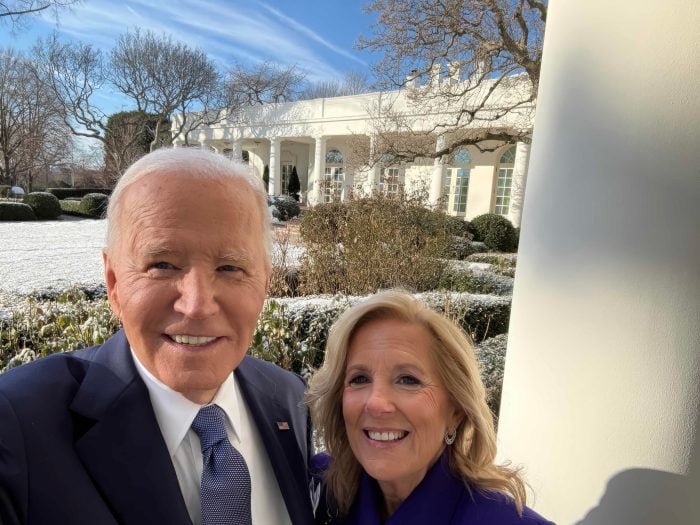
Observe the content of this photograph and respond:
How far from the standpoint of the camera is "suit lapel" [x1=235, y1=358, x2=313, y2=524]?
4.60 ft

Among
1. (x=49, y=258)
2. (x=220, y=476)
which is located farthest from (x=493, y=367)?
(x=49, y=258)

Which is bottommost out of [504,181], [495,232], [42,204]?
[42,204]

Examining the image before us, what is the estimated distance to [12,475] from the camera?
906 millimetres

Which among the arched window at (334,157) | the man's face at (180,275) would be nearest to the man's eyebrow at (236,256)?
the man's face at (180,275)

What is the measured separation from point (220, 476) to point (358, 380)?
59 centimetres

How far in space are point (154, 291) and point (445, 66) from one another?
14921 mm

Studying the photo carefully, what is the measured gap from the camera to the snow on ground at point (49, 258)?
715cm

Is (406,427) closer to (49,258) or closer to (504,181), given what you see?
(49,258)

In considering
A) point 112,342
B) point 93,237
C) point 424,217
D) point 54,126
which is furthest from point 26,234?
point 54,126

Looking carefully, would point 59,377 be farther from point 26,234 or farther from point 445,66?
point 26,234

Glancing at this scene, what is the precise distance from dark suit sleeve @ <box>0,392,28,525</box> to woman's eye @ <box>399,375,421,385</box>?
107 cm

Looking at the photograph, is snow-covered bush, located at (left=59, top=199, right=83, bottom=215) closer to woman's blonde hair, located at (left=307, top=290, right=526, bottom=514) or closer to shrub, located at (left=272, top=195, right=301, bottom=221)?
shrub, located at (left=272, top=195, right=301, bottom=221)

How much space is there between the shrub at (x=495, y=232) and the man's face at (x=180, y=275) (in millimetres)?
17986

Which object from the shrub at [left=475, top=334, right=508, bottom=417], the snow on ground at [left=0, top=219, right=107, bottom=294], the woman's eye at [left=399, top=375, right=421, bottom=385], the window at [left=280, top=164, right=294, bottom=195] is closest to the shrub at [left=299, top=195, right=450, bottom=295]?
the shrub at [left=475, top=334, right=508, bottom=417]
